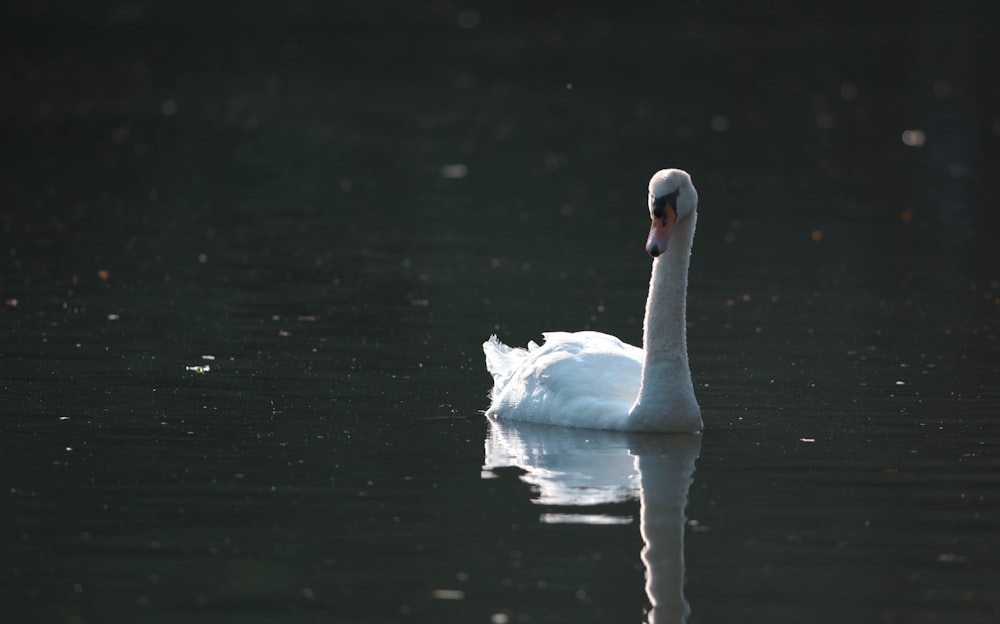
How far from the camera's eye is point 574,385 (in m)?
12.7

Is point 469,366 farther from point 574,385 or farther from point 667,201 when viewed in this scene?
point 667,201

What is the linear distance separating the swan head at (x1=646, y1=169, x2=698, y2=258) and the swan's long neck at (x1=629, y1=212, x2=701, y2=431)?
0.69ft

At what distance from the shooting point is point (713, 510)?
10281mm

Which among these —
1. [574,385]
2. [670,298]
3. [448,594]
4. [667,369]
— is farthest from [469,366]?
A: [448,594]

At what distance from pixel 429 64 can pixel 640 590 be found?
144ft

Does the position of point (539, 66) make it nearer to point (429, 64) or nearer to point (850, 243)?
point (429, 64)

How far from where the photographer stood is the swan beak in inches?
477

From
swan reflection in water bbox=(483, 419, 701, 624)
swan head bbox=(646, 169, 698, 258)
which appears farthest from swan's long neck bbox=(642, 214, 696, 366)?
swan reflection in water bbox=(483, 419, 701, 624)

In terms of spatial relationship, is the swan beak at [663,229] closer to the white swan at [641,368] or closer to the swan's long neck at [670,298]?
the white swan at [641,368]

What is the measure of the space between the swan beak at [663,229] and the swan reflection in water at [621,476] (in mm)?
1156

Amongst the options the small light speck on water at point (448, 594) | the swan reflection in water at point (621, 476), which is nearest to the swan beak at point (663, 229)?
the swan reflection in water at point (621, 476)

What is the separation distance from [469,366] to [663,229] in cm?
288

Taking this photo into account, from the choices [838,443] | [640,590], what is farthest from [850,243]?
[640,590]

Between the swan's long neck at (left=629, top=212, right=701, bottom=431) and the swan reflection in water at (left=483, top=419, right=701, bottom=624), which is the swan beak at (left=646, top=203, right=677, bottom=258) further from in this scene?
the swan reflection in water at (left=483, top=419, right=701, bottom=624)
